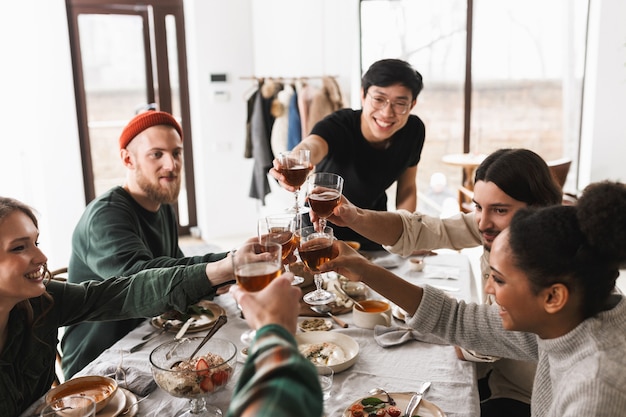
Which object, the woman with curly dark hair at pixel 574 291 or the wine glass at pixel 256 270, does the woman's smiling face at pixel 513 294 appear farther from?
the wine glass at pixel 256 270

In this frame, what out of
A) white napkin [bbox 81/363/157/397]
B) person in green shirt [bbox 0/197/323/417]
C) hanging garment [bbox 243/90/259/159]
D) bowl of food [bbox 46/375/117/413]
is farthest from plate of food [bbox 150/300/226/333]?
hanging garment [bbox 243/90/259/159]

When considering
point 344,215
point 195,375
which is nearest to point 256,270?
point 195,375

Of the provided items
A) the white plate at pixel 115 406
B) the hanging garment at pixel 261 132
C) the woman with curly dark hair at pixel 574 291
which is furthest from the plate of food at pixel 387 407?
the hanging garment at pixel 261 132

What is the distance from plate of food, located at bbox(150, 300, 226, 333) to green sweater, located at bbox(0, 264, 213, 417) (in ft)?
0.34

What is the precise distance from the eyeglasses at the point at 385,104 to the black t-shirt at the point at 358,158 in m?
0.21

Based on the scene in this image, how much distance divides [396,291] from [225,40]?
14.6ft

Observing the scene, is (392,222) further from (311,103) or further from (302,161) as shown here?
(311,103)

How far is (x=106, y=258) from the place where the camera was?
6.74 feet

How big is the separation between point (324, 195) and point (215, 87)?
407 centimetres

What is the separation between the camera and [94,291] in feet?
5.93

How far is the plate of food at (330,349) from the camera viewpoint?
162 centimetres

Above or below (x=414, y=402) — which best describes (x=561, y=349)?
above

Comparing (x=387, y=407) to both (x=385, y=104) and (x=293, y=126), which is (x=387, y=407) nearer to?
(x=385, y=104)

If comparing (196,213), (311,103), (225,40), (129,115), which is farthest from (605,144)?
(129,115)
